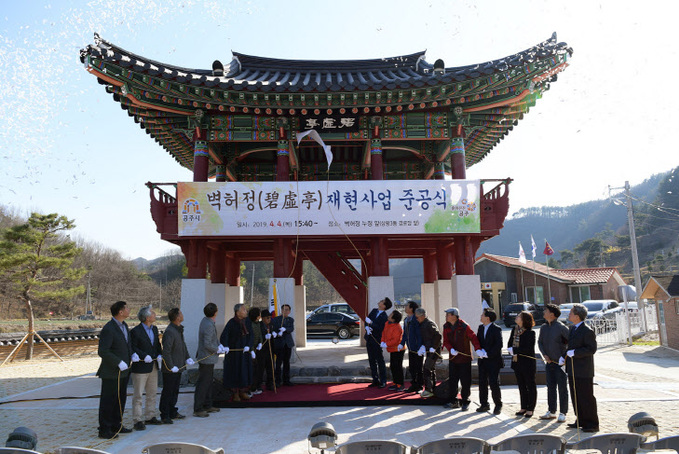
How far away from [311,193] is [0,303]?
41.9 metres

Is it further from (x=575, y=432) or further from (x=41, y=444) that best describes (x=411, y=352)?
(x=41, y=444)

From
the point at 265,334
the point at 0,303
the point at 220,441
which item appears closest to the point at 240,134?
the point at 265,334

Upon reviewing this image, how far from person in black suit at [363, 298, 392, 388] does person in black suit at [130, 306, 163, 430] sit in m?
4.01

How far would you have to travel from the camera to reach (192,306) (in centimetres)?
1090

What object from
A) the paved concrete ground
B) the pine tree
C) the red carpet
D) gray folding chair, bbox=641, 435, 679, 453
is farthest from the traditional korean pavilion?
the pine tree

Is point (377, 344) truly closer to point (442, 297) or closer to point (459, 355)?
point (459, 355)

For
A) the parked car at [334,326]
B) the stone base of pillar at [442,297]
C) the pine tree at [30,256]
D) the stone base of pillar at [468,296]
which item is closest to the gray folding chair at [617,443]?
the stone base of pillar at [468,296]

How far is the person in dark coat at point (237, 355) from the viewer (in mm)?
8141

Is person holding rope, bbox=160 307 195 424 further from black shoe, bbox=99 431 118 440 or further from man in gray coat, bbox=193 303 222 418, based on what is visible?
black shoe, bbox=99 431 118 440

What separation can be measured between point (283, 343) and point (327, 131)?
5.56m

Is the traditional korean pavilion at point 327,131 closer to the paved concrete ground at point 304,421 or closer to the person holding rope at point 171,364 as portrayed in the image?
the paved concrete ground at point 304,421

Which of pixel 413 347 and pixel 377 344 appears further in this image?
pixel 377 344

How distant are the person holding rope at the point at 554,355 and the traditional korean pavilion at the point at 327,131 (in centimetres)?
→ 396

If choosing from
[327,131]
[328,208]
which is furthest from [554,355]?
[327,131]
